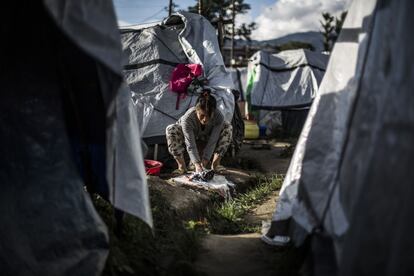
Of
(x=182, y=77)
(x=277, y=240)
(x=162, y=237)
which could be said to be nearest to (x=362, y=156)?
(x=277, y=240)

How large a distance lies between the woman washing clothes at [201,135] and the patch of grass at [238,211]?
665 millimetres

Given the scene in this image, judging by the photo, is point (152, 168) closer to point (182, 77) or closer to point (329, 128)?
point (182, 77)

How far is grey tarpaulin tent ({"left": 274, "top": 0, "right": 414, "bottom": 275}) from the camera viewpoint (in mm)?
1480

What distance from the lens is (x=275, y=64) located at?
11664mm

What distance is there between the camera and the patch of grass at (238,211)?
3.76 m

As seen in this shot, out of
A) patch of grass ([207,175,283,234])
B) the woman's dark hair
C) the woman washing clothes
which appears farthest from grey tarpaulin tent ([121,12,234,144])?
patch of grass ([207,175,283,234])

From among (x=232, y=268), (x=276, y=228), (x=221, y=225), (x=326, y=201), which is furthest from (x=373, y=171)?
(x=221, y=225)

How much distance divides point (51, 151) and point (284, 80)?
982 cm

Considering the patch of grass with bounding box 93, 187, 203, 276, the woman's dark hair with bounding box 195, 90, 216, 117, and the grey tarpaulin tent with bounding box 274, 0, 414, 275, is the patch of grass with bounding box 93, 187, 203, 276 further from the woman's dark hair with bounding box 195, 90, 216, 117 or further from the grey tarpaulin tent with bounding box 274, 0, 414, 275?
the woman's dark hair with bounding box 195, 90, 216, 117

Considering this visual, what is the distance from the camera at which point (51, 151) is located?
2262 mm

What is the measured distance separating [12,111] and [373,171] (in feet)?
6.37

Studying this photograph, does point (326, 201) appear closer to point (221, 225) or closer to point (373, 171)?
point (373, 171)

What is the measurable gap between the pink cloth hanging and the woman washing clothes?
4.40 ft

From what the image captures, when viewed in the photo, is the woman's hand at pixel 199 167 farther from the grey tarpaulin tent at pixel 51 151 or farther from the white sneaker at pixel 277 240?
the grey tarpaulin tent at pixel 51 151
